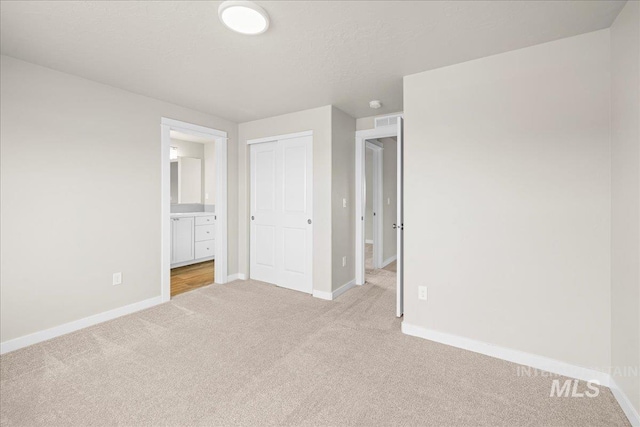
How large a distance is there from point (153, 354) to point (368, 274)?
126 inches

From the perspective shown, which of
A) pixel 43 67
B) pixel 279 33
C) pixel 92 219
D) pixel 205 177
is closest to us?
pixel 279 33

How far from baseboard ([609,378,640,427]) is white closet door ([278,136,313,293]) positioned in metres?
2.74

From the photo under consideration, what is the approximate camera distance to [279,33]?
1945 mm

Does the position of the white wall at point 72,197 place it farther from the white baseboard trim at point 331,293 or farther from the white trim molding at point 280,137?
the white baseboard trim at point 331,293

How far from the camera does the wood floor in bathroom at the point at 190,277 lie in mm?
3918

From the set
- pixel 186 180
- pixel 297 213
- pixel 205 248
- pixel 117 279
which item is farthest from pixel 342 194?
pixel 186 180

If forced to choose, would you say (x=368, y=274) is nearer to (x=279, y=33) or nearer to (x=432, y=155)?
(x=432, y=155)

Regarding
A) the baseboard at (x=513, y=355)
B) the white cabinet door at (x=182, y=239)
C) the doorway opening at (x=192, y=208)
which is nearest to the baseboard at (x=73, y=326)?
the doorway opening at (x=192, y=208)

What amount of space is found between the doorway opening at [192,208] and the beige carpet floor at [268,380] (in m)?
1.16

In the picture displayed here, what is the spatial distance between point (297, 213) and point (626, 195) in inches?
118

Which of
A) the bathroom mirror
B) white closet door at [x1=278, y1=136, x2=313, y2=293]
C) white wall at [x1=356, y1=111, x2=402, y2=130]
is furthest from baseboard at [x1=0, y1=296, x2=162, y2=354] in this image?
white wall at [x1=356, y1=111, x2=402, y2=130]

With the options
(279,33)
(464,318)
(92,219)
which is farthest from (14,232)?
(464,318)

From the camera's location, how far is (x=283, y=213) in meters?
3.95

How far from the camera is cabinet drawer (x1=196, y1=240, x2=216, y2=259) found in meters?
5.34
